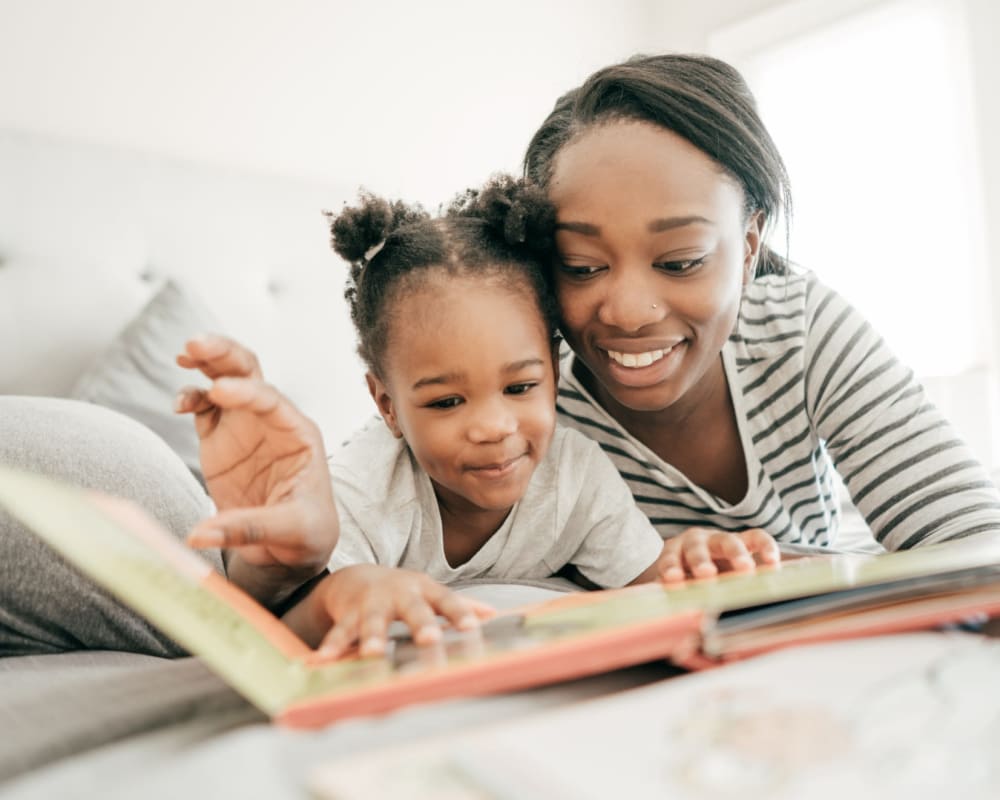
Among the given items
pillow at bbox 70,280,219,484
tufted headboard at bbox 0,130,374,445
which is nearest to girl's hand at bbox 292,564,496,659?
pillow at bbox 70,280,219,484

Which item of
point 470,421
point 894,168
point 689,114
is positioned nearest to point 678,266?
point 689,114

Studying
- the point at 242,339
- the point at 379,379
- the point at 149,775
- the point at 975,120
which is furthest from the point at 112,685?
the point at 975,120

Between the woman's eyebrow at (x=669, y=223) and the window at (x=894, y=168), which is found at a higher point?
the woman's eyebrow at (x=669, y=223)

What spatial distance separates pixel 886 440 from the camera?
3.45 feet

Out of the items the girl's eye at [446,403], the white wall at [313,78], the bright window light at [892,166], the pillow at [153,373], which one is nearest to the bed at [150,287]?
the pillow at [153,373]

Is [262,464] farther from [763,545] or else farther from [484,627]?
[763,545]

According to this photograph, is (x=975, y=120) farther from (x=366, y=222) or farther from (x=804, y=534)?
(x=366, y=222)

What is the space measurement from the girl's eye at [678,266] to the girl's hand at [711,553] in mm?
313

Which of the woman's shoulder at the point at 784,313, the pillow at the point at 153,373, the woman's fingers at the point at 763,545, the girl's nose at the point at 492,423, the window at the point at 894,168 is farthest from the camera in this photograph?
the window at the point at 894,168

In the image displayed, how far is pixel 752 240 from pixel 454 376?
0.44m

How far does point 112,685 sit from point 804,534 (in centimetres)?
100

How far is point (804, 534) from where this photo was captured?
1268 millimetres

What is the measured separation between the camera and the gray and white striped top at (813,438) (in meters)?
1.02

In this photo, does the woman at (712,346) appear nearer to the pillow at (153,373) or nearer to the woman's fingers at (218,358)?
the woman's fingers at (218,358)
